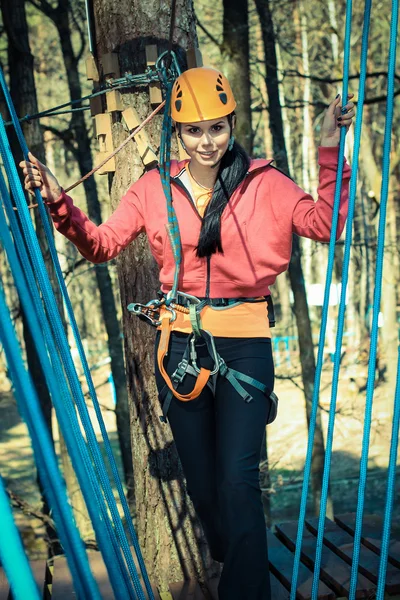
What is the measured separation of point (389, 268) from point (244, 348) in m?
11.2

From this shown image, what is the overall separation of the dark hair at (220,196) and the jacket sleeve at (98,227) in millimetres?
314

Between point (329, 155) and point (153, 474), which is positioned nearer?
point (329, 155)

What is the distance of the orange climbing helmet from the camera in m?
2.53

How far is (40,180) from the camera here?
8.45 ft

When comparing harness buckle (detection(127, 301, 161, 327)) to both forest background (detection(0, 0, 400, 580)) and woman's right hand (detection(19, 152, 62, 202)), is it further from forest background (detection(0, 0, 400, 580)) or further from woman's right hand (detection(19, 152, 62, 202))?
forest background (detection(0, 0, 400, 580))

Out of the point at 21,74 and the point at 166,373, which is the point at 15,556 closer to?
the point at 166,373

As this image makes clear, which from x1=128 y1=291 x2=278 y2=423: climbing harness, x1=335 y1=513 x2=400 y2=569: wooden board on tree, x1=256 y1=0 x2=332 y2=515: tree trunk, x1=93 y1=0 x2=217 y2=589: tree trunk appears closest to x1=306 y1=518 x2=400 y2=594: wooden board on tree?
x1=335 y1=513 x2=400 y2=569: wooden board on tree

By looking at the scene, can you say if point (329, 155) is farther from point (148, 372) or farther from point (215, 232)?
point (148, 372)

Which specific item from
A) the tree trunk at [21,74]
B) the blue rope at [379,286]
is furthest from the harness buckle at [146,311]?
the tree trunk at [21,74]

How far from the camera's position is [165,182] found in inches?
104

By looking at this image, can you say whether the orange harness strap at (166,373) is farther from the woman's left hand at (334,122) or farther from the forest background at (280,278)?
the forest background at (280,278)

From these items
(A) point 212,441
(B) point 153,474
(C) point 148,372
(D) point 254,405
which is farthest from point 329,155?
(B) point 153,474

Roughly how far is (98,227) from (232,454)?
35.1 inches

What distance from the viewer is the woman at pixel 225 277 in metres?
2.48
